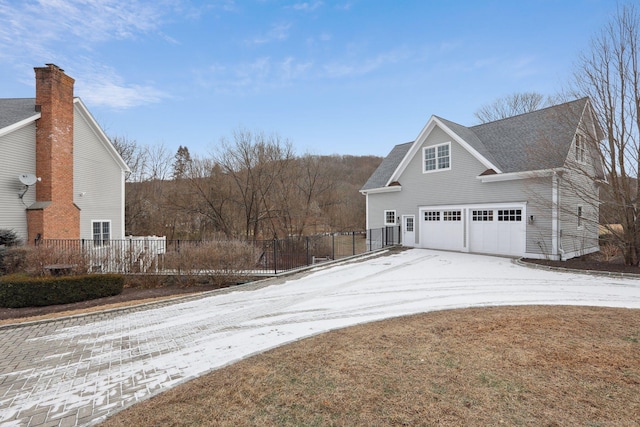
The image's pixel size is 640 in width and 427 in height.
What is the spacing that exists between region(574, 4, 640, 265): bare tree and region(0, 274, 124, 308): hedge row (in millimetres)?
18005

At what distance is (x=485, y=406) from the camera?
307cm

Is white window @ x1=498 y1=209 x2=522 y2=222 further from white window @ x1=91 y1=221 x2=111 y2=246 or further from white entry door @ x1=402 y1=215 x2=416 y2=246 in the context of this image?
white window @ x1=91 y1=221 x2=111 y2=246

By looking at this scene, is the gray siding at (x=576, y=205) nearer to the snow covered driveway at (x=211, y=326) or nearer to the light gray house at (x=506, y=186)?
the light gray house at (x=506, y=186)

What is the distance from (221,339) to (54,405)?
2.21 metres

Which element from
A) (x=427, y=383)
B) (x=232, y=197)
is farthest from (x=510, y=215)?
(x=232, y=197)

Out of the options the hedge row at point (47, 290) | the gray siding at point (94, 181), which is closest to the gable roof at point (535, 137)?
the hedge row at point (47, 290)

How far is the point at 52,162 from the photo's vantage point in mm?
12859

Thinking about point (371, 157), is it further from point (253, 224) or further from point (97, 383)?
point (97, 383)

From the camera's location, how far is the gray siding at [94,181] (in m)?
14.5

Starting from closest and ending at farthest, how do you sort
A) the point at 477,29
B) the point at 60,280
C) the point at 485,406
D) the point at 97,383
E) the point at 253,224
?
the point at 485,406
the point at 97,383
the point at 60,280
the point at 477,29
the point at 253,224

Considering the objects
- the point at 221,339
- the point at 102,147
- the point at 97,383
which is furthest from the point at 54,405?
the point at 102,147

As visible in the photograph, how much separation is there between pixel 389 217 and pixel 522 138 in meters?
7.99

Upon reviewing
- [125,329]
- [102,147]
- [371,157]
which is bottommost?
[125,329]

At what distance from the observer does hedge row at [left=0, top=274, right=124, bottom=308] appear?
8.43m
